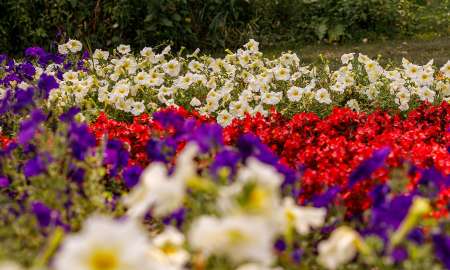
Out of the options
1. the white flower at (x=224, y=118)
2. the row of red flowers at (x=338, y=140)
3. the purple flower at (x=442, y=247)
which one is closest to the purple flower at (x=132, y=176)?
the row of red flowers at (x=338, y=140)

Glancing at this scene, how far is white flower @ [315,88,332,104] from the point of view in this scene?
17.2ft

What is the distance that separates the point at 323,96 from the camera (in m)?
5.27

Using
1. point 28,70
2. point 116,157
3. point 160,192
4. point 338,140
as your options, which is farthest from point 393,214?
point 28,70

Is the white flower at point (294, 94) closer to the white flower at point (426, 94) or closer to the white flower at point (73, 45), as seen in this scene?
the white flower at point (426, 94)

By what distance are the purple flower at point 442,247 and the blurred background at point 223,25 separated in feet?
22.2

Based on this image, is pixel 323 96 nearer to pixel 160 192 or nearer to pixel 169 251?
pixel 169 251

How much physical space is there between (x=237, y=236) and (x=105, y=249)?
28 centimetres

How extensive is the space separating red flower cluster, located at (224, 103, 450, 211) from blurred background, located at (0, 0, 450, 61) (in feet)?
13.8

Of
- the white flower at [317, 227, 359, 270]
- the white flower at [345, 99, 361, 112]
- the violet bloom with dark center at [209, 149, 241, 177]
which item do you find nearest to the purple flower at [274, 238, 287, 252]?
the violet bloom with dark center at [209, 149, 241, 177]

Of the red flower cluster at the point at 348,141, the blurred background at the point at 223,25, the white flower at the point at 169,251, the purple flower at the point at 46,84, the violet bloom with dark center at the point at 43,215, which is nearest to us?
the white flower at the point at 169,251

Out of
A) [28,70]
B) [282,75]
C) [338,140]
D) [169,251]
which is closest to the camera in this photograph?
[169,251]

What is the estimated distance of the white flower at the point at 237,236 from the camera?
5.17ft

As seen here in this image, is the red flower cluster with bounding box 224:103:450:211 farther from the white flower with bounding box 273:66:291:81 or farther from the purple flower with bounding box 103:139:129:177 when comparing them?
the white flower with bounding box 273:66:291:81

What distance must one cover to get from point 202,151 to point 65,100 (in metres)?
3.14
